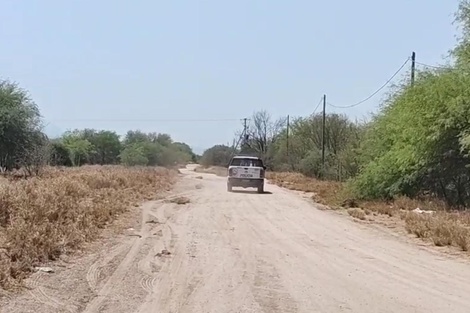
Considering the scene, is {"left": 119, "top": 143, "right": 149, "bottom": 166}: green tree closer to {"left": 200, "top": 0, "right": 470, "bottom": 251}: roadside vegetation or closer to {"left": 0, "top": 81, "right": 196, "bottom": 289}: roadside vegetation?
{"left": 0, "top": 81, "right": 196, "bottom": 289}: roadside vegetation

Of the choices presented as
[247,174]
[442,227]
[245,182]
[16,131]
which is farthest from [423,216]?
[16,131]

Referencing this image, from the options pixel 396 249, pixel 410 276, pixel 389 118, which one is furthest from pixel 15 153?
pixel 410 276

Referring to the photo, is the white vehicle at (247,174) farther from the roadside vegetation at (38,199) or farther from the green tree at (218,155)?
the green tree at (218,155)

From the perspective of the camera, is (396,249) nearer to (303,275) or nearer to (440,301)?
(303,275)

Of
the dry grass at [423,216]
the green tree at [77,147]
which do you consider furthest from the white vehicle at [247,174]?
the green tree at [77,147]

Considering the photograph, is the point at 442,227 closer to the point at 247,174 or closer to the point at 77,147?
the point at 247,174

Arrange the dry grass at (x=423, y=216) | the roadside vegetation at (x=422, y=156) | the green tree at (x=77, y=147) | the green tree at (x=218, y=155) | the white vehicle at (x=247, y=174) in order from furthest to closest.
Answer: the green tree at (x=218, y=155) < the green tree at (x=77, y=147) < the white vehicle at (x=247, y=174) < the roadside vegetation at (x=422, y=156) < the dry grass at (x=423, y=216)

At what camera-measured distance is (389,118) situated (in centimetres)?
2725

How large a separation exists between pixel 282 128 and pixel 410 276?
83.9 m

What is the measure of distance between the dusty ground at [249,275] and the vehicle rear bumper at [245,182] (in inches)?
716

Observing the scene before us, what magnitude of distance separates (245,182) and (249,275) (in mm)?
25795

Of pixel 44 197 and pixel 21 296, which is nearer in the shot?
pixel 21 296

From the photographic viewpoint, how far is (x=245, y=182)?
35750 mm

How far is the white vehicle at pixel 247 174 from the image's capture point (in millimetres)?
35438
